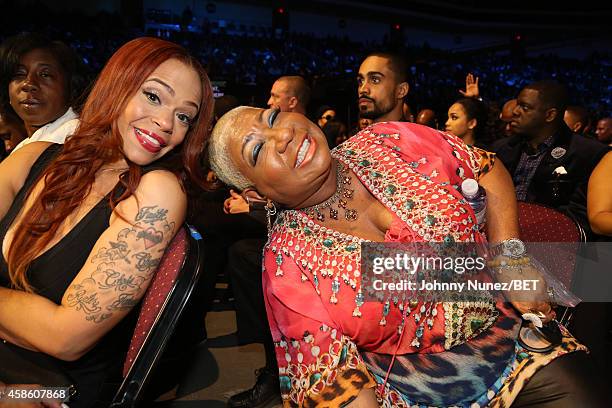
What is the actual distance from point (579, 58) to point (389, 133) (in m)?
29.9

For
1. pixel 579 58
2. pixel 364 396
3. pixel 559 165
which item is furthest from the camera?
pixel 579 58

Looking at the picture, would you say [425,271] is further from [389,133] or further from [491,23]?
[491,23]

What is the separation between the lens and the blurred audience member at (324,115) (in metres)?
6.78

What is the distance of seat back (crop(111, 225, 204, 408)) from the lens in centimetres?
131

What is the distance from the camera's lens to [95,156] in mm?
1505

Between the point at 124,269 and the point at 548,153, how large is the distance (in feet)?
10.7

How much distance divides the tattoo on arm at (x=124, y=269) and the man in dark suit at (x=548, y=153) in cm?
281

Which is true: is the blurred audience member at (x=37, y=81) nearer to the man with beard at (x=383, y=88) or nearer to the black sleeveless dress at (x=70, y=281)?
the black sleeveless dress at (x=70, y=281)

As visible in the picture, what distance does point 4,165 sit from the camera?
5.21ft

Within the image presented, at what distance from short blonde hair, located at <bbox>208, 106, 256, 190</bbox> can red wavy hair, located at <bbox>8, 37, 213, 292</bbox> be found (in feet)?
0.43

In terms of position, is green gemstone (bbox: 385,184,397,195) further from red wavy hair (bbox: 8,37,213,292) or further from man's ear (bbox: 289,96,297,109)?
man's ear (bbox: 289,96,297,109)

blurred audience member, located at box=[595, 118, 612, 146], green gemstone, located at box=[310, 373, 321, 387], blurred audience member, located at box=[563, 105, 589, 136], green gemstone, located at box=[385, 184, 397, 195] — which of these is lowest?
blurred audience member, located at box=[595, 118, 612, 146]

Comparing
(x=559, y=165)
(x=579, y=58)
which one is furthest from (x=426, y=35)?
(x=559, y=165)

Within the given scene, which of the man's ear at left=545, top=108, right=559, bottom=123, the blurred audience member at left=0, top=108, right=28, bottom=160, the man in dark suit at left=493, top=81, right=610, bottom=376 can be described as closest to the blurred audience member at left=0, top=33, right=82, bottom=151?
the blurred audience member at left=0, top=108, right=28, bottom=160
